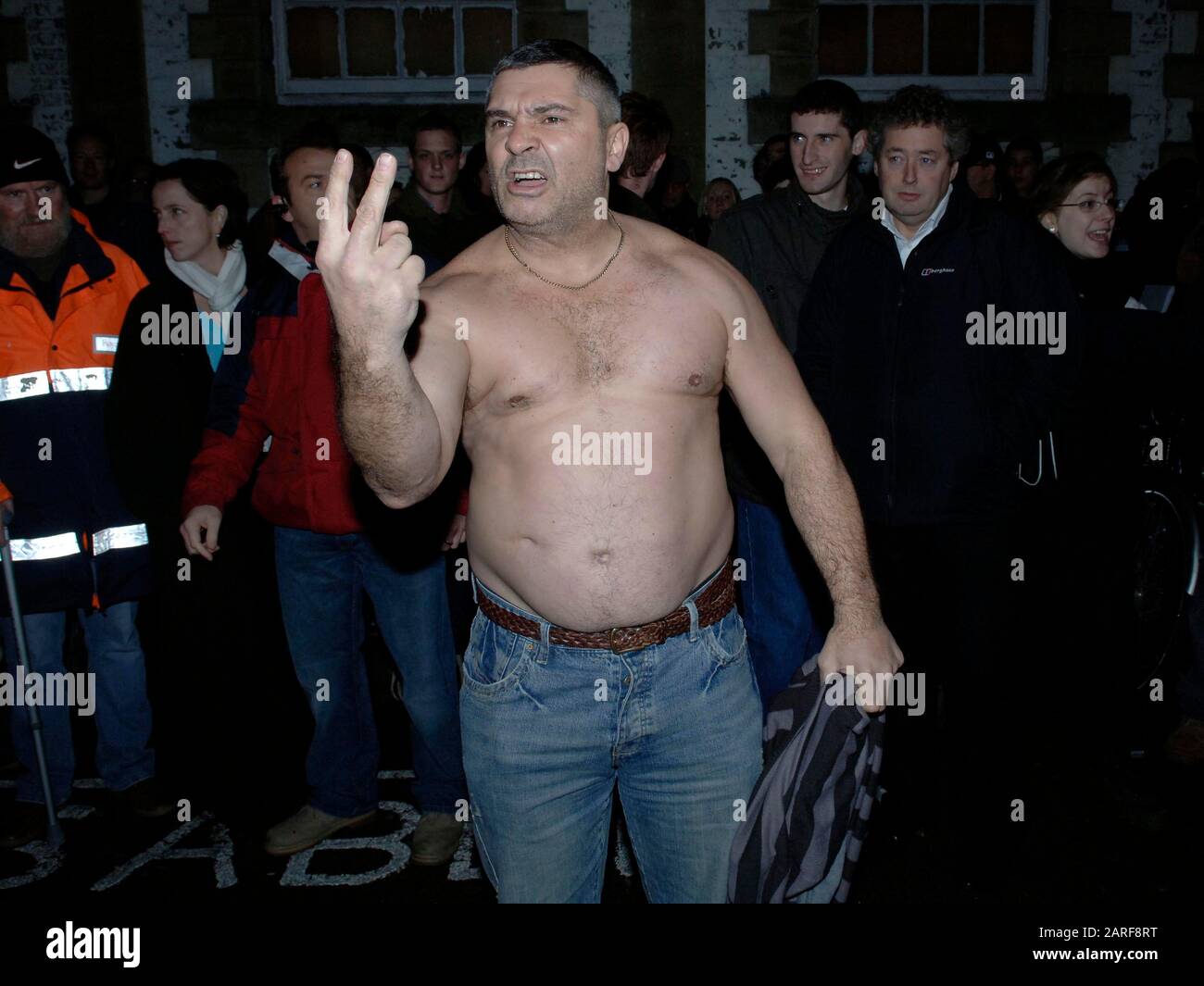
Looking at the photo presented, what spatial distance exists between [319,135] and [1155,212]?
5.59 metres

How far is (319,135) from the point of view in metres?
4.48

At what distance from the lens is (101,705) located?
16.5 ft

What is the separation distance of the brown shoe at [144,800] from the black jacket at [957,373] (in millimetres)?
3234

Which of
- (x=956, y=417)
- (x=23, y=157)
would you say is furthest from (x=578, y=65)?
(x=23, y=157)

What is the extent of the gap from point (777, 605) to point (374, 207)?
314cm

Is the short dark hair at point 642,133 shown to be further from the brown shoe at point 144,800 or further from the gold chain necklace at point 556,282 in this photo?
the brown shoe at point 144,800

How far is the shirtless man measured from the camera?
287cm

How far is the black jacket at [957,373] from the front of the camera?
436cm

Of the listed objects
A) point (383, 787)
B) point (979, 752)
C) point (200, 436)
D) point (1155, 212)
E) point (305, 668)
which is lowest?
point (383, 787)

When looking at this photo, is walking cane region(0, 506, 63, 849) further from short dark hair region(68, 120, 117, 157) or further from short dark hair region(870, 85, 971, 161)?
short dark hair region(68, 120, 117, 157)

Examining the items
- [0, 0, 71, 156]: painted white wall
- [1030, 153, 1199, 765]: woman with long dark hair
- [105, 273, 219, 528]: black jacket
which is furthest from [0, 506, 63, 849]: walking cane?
[0, 0, 71, 156]: painted white wall

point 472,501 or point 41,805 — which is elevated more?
point 472,501
